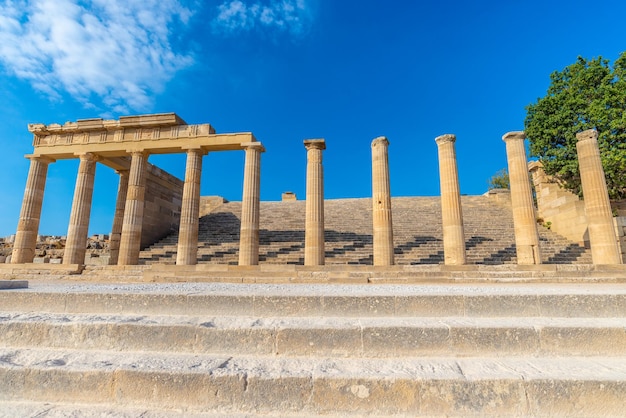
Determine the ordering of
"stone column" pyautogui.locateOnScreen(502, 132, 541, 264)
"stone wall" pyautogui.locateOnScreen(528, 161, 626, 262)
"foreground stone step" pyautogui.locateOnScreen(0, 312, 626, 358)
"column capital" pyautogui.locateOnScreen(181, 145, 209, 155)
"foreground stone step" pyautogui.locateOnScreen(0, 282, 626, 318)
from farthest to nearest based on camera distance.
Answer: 1. "stone wall" pyautogui.locateOnScreen(528, 161, 626, 262)
2. "column capital" pyautogui.locateOnScreen(181, 145, 209, 155)
3. "stone column" pyautogui.locateOnScreen(502, 132, 541, 264)
4. "foreground stone step" pyautogui.locateOnScreen(0, 282, 626, 318)
5. "foreground stone step" pyautogui.locateOnScreen(0, 312, 626, 358)

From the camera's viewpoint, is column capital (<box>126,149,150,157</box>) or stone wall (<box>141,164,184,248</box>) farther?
stone wall (<box>141,164,184,248</box>)

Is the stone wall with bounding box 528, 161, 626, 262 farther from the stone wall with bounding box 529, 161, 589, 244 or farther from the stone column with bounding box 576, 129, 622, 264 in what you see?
the stone column with bounding box 576, 129, 622, 264

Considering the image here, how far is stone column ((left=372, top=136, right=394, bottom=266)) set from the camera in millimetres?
14820

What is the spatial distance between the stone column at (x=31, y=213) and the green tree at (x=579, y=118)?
3187cm

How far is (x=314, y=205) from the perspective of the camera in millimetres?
16172

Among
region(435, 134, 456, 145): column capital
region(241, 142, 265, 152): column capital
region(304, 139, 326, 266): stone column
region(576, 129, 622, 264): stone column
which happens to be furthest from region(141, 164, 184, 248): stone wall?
region(576, 129, 622, 264): stone column

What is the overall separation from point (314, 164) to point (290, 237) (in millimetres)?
6210

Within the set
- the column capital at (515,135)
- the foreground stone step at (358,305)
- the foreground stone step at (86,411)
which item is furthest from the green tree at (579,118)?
the foreground stone step at (86,411)

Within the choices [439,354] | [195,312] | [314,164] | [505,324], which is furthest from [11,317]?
[314,164]

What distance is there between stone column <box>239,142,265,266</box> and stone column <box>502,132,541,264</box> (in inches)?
495

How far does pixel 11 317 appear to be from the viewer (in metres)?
4.23

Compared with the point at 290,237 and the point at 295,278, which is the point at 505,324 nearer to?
the point at 295,278

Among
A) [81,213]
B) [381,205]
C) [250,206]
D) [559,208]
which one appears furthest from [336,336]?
[559,208]

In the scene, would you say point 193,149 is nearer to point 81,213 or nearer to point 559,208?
point 81,213
